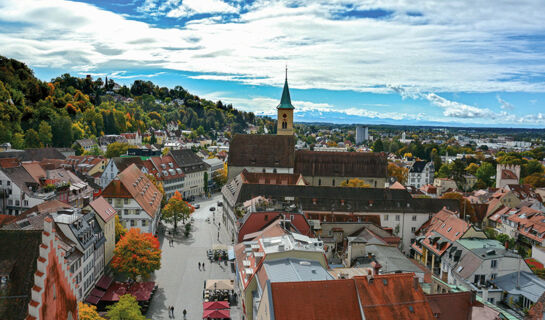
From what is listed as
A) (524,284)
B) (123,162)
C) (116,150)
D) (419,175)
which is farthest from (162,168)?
(419,175)

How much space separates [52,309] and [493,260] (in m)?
38.5

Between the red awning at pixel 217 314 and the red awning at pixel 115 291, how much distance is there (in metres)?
8.30

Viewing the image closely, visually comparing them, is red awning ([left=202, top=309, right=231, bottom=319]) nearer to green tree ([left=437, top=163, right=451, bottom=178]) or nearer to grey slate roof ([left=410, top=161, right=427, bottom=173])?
grey slate roof ([left=410, top=161, right=427, bottom=173])

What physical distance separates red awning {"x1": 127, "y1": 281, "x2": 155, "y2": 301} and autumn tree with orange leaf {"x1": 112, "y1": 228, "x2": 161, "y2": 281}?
86cm

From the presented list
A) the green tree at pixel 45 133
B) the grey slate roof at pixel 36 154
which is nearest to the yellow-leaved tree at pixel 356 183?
the grey slate roof at pixel 36 154

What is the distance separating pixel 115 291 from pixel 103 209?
9416mm

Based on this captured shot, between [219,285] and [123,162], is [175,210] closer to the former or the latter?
[123,162]

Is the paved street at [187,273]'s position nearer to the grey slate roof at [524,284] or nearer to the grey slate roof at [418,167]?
the grey slate roof at [524,284]

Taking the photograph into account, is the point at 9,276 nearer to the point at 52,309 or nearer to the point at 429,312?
the point at 52,309

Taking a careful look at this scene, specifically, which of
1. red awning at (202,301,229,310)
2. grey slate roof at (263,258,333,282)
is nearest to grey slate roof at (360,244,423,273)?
grey slate roof at (263,258,333,282)

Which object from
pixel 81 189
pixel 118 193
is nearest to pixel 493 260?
pixel 118 193

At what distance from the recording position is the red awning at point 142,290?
129ft

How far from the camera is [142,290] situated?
40.7m

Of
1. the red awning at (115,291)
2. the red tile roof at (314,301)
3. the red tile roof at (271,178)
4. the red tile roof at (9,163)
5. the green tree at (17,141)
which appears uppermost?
the green tree at (17,141)
